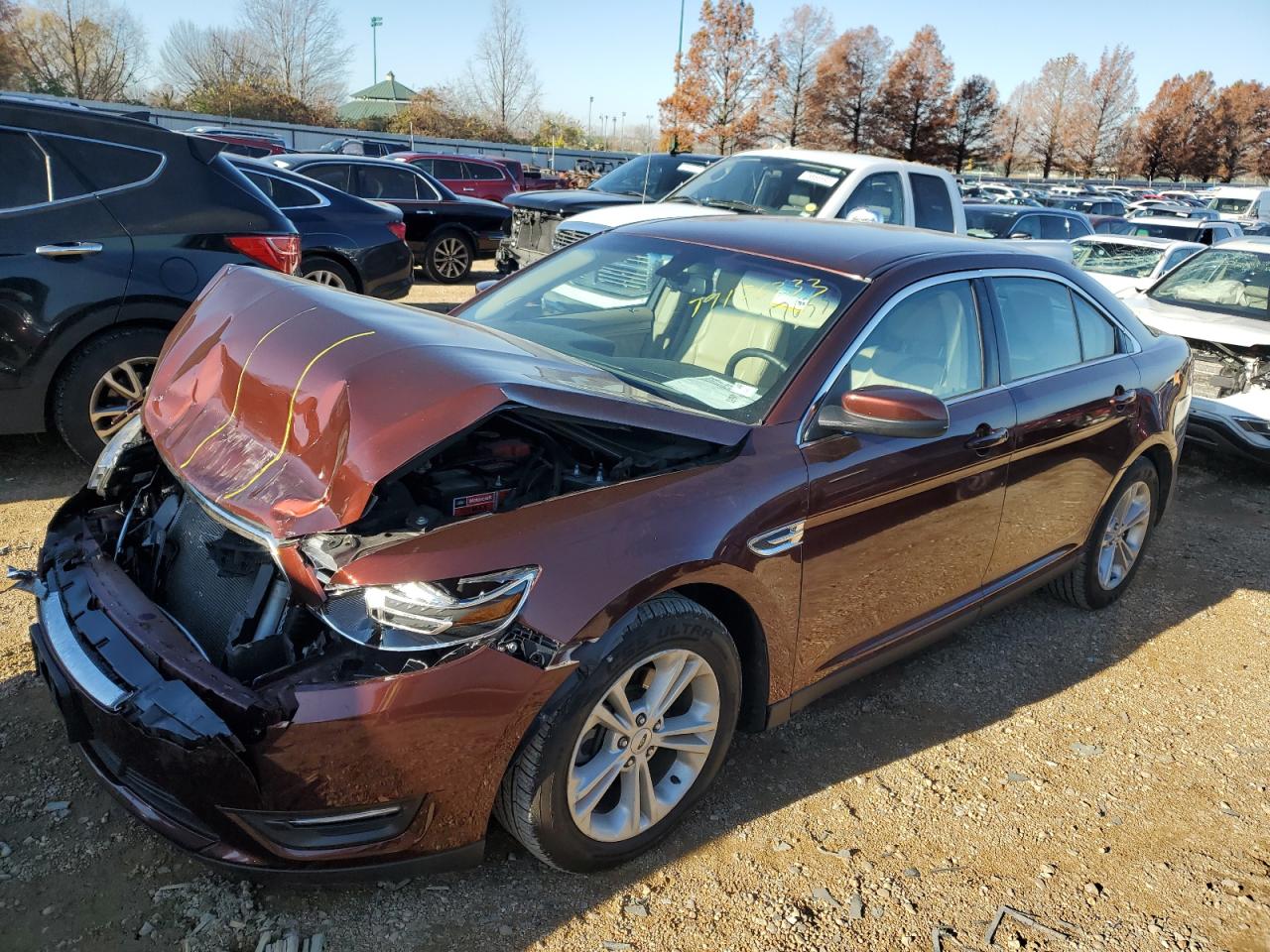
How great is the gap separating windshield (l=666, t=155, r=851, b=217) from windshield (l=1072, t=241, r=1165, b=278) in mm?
4635

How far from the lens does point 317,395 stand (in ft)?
7.87

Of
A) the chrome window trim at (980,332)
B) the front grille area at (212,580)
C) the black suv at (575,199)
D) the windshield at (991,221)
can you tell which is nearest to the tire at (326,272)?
the black suv at (575,199)

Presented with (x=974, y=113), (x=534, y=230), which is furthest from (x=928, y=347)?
(x=974, y=113)

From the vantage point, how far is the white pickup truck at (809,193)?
8688 millimetres

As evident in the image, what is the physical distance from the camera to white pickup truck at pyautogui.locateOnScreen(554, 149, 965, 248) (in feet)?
28.5

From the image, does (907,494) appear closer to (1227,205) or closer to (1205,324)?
(1205,324)

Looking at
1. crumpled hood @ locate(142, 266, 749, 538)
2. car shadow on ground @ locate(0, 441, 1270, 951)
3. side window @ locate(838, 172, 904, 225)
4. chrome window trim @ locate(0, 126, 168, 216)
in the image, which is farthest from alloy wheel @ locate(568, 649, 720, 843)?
side window @ locate(838, 172, 904, 225)

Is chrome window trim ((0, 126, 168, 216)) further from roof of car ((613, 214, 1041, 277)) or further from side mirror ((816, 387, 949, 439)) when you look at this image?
side mirror ((816, 387, 949, 439))

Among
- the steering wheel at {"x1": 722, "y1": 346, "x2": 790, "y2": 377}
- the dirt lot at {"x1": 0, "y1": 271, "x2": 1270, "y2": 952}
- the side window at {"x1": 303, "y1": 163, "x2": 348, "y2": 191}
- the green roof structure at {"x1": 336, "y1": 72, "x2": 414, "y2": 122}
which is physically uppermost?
the green roof structure at {"x1": 336, "y1": 72, "x2": 414, "y2": 122}

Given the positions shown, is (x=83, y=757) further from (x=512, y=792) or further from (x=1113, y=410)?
(x=1113, y=410)

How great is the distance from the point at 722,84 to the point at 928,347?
4346 centimetres

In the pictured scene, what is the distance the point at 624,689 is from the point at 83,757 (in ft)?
4.72

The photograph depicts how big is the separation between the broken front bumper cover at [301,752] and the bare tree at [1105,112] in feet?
239

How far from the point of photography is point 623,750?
2.58m
